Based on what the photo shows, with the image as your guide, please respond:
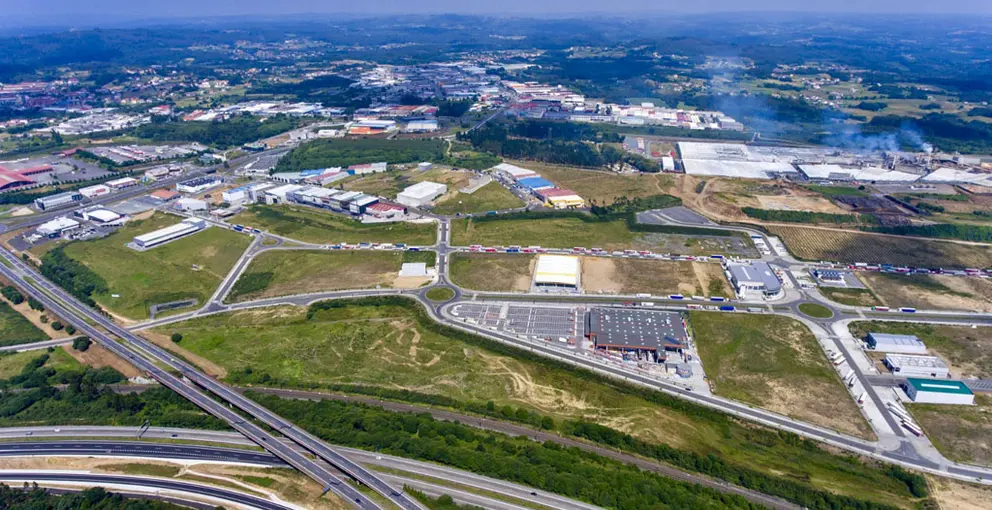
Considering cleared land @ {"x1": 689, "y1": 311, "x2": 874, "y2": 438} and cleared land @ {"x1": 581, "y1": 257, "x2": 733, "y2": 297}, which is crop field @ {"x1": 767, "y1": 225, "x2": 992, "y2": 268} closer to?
cleared land @ {"x1": 581, "y1": 257, "x2": 733, "y2": 297}

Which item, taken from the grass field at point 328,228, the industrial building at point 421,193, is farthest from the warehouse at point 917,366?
the industrial building at point 421,193

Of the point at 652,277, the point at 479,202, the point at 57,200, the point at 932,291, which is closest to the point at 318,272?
the point at 479,202

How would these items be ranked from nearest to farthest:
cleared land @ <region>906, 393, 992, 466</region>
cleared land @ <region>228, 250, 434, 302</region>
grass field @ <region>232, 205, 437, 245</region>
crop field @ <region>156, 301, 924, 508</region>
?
crop field @ <region>156, 301, 924, 508</region> < cleared land @ <region>906, 393, 992, 466</region> < cleared land @ <region>228, 250, 434, 302</region> < grass field @ <region>232, 205, 437, 245</region>

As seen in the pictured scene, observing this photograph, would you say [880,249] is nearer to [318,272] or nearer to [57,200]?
[318,272]

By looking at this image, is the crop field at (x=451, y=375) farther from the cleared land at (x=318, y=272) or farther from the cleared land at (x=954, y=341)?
the cleared land at (x=954, y=341)

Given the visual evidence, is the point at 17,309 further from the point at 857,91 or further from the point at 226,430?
the point at 857,91

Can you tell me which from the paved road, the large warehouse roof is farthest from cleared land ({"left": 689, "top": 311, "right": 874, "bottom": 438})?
the paved road

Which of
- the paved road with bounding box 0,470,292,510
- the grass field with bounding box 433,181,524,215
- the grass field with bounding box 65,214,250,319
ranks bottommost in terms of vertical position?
the paved road with bounding box 0,470,292,510
